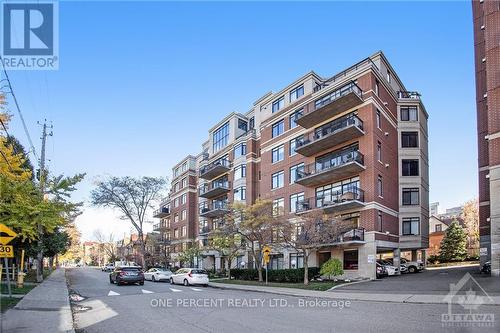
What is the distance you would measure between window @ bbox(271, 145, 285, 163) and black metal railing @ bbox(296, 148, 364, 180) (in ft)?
12.4

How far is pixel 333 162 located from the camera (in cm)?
3475

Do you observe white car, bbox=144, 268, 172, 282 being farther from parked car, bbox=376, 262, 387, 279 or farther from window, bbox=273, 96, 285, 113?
window, bbox=273, 96, 285, 113

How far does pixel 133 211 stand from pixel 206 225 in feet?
33.9

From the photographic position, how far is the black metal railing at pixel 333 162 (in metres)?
32.5

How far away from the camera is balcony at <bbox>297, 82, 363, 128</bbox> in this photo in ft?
107

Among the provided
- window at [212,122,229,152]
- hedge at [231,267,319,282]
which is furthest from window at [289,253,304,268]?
window at [212,122,229,152]

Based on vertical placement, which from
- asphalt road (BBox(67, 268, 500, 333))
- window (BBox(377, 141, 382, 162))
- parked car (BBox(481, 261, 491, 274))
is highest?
window (BBox(377, 141, 382, 162))

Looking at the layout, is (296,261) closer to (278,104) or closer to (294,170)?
(294,170)

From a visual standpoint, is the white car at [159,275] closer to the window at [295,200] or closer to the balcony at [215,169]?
the window at [295,200]

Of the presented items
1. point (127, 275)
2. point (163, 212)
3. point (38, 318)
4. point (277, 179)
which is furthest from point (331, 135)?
point (163, 212)

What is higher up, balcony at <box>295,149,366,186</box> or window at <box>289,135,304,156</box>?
window at <box>289,135,304,156</box>

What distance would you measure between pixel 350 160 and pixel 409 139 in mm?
10700

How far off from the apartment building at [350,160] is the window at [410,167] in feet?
0.31

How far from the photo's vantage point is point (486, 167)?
36.5 meters
